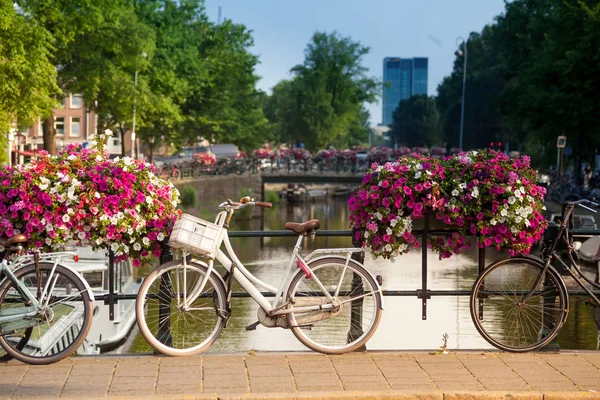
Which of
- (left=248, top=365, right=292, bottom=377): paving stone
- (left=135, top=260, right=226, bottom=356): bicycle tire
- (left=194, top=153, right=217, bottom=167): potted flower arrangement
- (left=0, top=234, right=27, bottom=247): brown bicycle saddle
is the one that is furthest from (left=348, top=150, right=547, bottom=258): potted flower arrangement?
(left=194, top=153, right=217, bottom=167): potted flower arrangement

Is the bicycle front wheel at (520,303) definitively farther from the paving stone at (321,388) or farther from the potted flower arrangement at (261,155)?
the potted flower arrangement at (261,155)

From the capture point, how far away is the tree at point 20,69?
2759 cm

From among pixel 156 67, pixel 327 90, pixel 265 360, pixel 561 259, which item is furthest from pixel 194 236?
pixel 327 90

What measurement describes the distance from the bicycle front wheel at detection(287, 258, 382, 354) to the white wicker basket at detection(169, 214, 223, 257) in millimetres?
614

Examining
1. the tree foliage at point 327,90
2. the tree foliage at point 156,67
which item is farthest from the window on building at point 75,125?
the tree foliage at point 156,67

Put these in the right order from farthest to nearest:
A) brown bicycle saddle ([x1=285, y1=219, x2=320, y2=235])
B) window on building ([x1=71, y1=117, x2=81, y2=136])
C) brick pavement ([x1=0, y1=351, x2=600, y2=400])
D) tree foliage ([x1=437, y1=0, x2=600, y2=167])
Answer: window on building ([x1=71, y1=117, x2=81, y2=136]), tree foliage ([x1=437, y1=0, x2=600, y2=167]), brown bicycle saddle ([x1=285, y1=219, x2=320, y2=235]), brick pavement ([x1=0, y1=351, x2=600, y2=400])

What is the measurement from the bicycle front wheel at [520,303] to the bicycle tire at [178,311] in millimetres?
1787

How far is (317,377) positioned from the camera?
6.23 m

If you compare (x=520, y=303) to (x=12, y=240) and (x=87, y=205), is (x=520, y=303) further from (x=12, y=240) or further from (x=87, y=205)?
(x=12, y=240)

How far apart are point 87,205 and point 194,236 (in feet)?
2.64

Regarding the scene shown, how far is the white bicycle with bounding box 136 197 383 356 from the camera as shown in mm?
6762

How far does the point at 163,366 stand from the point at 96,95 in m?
32.1

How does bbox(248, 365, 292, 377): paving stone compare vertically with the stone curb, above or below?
below

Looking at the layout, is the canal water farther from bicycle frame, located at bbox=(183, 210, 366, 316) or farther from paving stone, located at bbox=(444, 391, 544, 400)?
paving stone, located at bbox=(444, 391, 544, 400)
